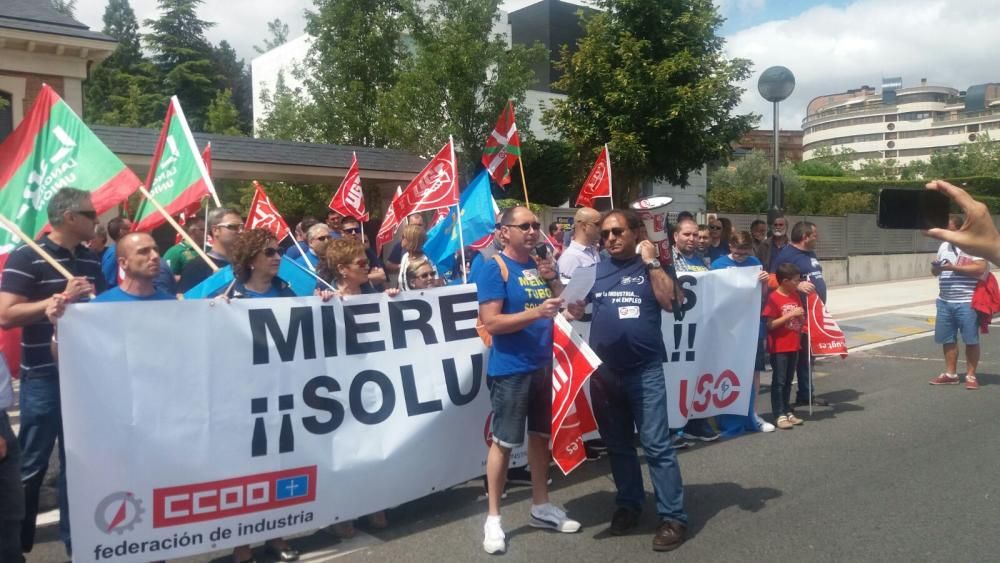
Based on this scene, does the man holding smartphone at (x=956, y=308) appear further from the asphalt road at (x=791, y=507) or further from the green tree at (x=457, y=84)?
the green tree at (x=457, y=84)

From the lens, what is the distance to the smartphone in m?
2.72

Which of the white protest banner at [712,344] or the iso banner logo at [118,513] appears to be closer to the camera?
the iso banner logo at [118,513]

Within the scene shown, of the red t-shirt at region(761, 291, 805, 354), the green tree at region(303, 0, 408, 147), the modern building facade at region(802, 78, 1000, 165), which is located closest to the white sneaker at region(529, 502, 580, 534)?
the red t-shirt at region(761, 291, 805, 354)

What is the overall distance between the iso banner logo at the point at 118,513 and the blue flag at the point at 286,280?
1.37m

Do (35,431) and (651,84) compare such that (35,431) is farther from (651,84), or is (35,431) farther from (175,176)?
(651,84)

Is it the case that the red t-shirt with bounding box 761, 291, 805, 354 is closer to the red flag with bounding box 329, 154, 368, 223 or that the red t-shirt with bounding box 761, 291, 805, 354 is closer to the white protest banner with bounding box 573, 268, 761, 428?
the white protest banner with bounding box 573, 268, 761, 428

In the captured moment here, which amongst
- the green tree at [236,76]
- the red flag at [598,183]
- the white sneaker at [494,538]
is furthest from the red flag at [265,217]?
the green tree at [236,76]

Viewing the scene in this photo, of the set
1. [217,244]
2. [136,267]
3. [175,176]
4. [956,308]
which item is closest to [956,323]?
[956,308]

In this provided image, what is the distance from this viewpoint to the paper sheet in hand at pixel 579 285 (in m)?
4.57

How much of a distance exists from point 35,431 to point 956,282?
8847mm

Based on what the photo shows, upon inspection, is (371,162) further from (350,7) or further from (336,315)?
(336,315)

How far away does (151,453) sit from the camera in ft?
13.3

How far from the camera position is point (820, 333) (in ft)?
24.7

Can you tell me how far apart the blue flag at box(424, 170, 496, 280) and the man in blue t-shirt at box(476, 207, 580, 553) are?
2.86 m
